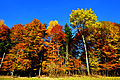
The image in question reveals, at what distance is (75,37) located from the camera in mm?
27141

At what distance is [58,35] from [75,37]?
19.0 ft

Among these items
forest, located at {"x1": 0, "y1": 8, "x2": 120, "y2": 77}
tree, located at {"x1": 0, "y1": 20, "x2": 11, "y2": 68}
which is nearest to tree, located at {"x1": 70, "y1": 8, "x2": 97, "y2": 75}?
forest, located at {"x1": 0, "y1": 8, "x2": 120, "y2": 77}

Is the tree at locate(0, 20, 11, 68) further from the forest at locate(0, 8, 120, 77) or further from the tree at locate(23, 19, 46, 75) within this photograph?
the tree at locate(23, 19, 46, 75)

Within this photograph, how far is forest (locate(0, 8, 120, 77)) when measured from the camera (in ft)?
64.2

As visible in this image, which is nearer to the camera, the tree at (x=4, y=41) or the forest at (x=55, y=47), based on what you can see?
the forest at (x=55, y=47)

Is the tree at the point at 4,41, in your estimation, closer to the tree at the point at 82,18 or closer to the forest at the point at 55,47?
the forest at the point at 55,47

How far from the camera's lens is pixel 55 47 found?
2348cm

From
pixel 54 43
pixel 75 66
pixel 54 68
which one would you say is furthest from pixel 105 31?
pixel 54 68

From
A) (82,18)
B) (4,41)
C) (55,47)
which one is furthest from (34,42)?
(82,18)

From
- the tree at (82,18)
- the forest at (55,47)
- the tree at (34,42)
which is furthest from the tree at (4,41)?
the tree at (82,18)

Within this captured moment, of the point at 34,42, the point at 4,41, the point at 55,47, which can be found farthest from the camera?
the point at 55,47

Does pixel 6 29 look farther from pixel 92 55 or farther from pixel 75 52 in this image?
pixel 92 55

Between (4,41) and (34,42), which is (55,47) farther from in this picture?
(4,41)

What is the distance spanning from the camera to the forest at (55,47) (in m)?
19.6
